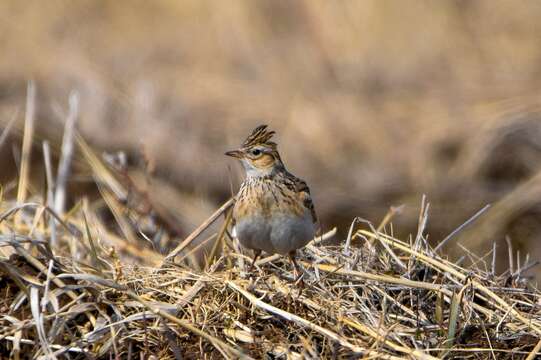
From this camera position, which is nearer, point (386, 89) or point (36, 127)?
point (36, 127)

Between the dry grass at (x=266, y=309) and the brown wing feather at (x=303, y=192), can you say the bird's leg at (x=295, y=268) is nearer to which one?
the dry grass at (x=266, y=309)

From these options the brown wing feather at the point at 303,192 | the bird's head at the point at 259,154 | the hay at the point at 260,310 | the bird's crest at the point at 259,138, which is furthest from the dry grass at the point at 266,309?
the bird's crest at the point at 259,138

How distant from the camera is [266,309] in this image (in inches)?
198

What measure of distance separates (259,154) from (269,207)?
1.45 feet

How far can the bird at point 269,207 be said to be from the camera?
18.6ft

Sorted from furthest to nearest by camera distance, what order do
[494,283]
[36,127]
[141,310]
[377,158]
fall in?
[377,158], [36,127], [494,283], [141,310]

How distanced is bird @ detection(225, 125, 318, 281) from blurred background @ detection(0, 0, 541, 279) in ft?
17.1

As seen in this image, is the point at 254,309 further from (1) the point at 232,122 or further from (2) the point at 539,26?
(2) the point at 539,26

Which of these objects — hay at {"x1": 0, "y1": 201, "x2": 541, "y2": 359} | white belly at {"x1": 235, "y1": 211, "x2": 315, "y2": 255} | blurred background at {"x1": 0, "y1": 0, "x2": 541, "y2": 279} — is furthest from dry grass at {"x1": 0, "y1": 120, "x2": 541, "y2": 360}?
blurred background at {"x1": 0, "y1": 0, "x2": 541, "y2": 279}

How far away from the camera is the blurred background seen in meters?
12.3

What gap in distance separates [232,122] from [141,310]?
29.6 feet

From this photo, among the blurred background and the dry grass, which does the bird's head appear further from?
the blurred background

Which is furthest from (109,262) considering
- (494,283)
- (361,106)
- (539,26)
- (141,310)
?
(539,26)

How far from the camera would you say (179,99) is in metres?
14.3
